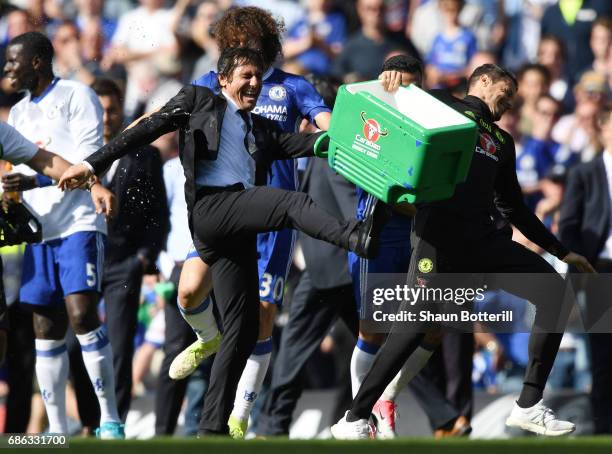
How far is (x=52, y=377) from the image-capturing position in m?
9.59

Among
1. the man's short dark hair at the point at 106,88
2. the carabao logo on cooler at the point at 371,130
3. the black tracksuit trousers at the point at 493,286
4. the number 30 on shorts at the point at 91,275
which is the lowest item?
the number 30 on shorts at the point at 91,275

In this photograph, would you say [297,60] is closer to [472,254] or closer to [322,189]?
[322,189]

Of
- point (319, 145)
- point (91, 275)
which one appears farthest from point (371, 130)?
point (91, 275)

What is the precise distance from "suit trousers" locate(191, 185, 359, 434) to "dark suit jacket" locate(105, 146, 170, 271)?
7.61 ft

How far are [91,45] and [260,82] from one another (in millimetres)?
5672

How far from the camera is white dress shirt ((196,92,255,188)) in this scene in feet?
26.5

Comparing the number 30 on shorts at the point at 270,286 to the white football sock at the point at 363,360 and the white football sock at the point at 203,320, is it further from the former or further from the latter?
the white football sock at the point at 363,360

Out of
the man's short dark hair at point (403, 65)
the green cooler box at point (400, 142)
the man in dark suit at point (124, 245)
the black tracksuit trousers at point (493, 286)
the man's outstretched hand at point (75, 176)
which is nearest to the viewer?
the green cooler box at point (400, 142)

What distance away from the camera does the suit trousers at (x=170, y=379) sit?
10.2m

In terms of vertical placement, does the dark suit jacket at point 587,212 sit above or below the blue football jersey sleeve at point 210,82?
below

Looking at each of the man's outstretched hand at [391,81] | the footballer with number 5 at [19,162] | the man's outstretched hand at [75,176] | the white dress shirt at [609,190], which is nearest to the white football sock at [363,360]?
the footballer with number 5 at [19,162]

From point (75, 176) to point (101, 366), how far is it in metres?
1.89

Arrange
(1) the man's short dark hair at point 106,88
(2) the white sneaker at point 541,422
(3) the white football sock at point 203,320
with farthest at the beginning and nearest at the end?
1. (1) the man's short dark hair at point 106,88
2. (3) the white football sock at point 203,320
3. (2) the white sneaker at point 541,422

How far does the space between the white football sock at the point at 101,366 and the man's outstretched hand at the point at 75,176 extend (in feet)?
5.48
